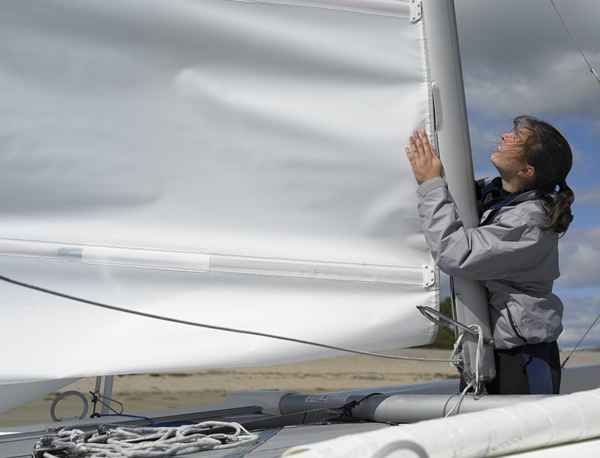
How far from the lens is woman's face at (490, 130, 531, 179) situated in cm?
213

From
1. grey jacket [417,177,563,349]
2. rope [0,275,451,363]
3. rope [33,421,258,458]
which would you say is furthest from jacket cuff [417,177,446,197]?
rope [33,421,258,458]

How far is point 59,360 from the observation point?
1829 millimetres

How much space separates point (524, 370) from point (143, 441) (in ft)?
2.96

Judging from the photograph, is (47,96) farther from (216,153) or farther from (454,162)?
(454,162)

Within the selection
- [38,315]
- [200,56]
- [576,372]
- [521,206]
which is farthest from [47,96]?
[576,372]

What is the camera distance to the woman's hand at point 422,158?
1.98m

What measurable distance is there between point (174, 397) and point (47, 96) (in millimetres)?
8450

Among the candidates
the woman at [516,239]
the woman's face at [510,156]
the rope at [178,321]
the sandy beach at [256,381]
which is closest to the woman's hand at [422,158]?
the woman at [516,239]

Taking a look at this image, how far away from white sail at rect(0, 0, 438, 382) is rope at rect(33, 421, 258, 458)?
15 cm

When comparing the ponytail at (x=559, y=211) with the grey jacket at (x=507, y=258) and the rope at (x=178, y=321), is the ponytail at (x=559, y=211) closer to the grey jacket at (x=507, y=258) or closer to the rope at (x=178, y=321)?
the grey jacket at (x=507, y=258)

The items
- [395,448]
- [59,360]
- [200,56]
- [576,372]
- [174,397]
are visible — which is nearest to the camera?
[395,448]

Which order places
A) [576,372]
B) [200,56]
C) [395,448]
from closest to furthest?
1. [395,448]
2. [200,56]
3. [576,372]

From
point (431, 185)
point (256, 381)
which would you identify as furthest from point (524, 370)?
point (256, 381)

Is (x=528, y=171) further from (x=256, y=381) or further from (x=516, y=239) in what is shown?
(x=256, y=381)
